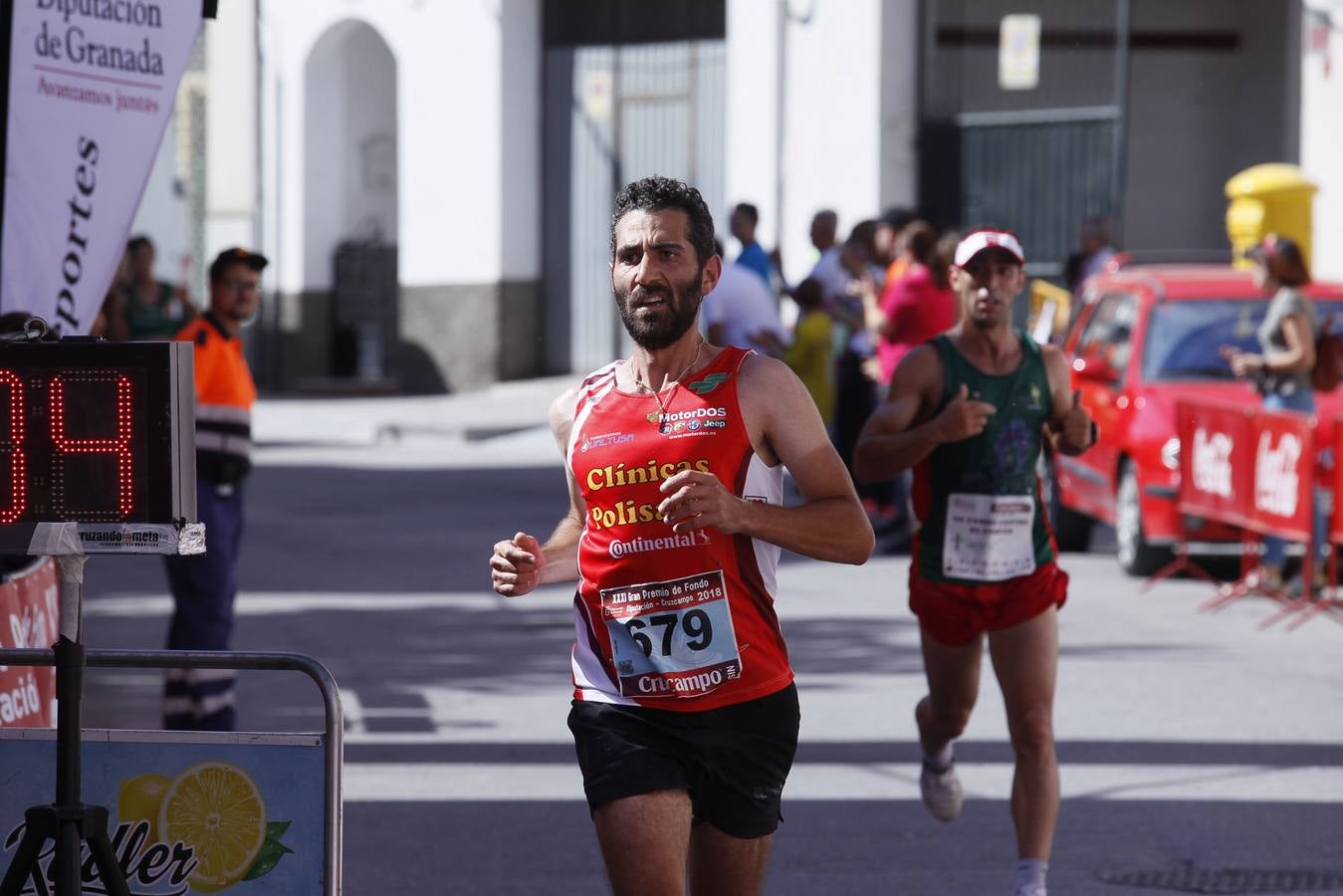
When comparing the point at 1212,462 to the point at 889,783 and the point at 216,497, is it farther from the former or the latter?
the point at 216,497

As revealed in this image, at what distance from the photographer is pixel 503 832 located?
763 centimetres

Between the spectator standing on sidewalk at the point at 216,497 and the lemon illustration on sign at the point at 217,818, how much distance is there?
3978 mm

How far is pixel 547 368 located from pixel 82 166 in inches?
942

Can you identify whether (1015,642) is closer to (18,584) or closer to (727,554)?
(727,554)

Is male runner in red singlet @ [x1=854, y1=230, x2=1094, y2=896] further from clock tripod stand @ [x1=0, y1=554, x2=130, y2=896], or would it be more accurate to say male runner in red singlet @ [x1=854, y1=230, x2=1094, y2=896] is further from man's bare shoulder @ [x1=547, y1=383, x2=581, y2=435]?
clock tripod stand @ [x1=0, y1=554, x2=130, y2=896]

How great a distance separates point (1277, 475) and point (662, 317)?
8302 millimetres

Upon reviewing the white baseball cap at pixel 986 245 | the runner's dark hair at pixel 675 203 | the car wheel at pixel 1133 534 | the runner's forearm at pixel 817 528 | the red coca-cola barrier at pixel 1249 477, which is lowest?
the car wheel at pixel 1133 534

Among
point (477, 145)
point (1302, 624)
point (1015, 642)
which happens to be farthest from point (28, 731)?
point (477, 145)

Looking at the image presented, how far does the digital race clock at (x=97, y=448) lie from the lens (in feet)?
14.4

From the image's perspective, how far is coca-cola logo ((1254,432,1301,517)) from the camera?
12203 mm

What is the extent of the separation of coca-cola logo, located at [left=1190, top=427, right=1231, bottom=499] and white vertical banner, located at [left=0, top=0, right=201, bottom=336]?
683 cm

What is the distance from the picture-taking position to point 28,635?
665cm

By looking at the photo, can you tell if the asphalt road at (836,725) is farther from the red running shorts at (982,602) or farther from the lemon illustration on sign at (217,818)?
the lemon illustration on sign at (217,818)

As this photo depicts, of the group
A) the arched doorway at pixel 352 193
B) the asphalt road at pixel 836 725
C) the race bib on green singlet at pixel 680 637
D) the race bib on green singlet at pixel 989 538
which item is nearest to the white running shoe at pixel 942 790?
the asphalt road at pixel 836 725
